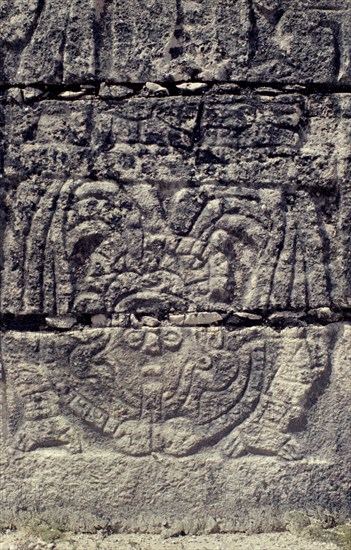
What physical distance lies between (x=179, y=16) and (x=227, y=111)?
1.40ft

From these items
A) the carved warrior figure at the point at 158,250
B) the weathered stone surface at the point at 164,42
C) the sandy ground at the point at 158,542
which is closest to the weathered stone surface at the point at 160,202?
the carved warrior figure at the point at 158,250

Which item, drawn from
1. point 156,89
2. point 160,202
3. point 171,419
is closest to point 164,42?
point 156,89

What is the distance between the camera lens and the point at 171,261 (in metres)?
2.66

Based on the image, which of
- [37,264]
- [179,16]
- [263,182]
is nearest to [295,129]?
[263,182]

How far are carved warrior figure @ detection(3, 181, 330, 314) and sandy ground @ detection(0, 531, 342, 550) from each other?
878 millimetres

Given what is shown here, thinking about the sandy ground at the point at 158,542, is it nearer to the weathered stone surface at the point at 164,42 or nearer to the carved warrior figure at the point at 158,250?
the carved warrior figure at the point at 158,250

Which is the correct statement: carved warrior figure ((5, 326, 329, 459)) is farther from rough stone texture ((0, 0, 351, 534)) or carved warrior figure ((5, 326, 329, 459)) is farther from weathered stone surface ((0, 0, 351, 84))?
weathered stone surface ((0, 0, 351, 84))

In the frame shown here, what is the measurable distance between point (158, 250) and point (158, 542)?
1.13 m

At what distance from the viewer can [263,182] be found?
2.66 metres

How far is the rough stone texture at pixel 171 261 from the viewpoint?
265cm

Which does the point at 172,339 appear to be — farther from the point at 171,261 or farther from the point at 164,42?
the point at 164,42

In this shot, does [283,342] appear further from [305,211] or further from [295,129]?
[295,129]

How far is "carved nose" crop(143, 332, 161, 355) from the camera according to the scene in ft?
8.70

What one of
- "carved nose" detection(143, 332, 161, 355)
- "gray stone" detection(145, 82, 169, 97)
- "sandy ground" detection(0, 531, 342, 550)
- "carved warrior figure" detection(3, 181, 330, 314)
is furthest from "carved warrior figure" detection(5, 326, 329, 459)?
"gray stone" detection(145, 82, 169, 97)
